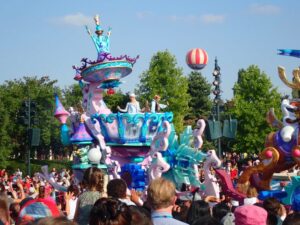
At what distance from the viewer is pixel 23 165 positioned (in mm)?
48344

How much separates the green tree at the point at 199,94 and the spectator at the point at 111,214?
2270 inches

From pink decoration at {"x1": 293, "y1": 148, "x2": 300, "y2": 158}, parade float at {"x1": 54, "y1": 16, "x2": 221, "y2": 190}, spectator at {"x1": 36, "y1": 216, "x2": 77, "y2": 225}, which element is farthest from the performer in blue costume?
spectator at {"x1": 36, "y1": 216, "x2": 77, "y2": 225}

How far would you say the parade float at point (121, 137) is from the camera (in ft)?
60.8

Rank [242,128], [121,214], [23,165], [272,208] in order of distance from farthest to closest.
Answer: [23,165], [242,128], [272,208], [121,214]

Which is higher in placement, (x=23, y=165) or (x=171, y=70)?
(x=171, y=70)

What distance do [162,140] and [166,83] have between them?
99.1 feet

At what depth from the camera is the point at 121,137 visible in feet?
68.4

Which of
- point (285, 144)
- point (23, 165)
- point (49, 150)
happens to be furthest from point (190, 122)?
point (285, 144)

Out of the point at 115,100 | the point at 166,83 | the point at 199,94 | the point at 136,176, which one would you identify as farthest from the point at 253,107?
the point at 136,176

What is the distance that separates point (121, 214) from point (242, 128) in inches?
1632

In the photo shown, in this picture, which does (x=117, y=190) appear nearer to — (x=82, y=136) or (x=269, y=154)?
(x=269, y=154)

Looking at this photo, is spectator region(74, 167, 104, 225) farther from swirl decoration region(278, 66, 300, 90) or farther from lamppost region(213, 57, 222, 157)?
lamppost region(213, 57, 222, 157)

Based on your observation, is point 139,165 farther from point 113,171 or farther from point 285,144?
point 285,144

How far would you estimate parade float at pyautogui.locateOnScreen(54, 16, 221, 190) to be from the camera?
730 inches
